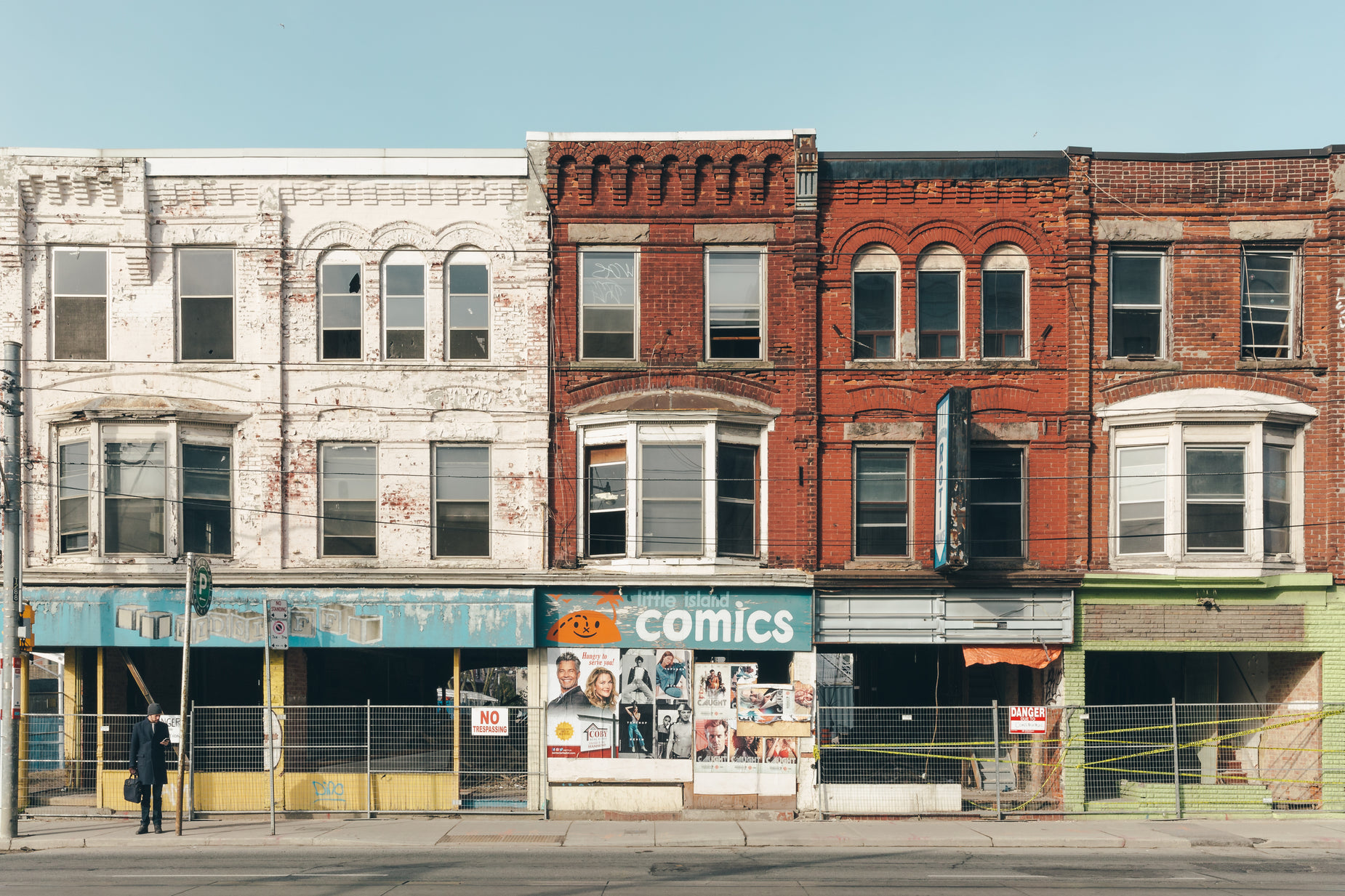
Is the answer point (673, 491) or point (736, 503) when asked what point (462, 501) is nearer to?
point (673, 491)

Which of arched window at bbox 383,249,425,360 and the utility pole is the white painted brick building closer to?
arched window at bbox 383,249,425,360

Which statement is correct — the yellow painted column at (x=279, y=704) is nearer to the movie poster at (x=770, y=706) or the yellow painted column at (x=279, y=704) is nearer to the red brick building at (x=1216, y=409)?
the movie poster at (x=770, y=706)

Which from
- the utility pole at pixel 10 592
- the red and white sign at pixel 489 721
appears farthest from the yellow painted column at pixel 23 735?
the red and white sign at pixel 489 721

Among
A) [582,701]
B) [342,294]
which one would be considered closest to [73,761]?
[582,701]

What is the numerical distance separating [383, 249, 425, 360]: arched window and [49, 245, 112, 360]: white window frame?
16.1 ft

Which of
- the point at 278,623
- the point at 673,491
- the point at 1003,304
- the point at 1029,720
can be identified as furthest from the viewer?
the point at 1003,304

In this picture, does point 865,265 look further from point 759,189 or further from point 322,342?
point 322,342

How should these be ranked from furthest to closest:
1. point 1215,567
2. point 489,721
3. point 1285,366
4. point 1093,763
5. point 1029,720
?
point 1285,366 < point 1093,763 < point 1215,567 < point 489,721 < point 1029,720

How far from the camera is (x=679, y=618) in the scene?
19.6 metres

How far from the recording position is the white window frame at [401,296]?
66.9ft

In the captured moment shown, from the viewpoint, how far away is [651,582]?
64.0 ft

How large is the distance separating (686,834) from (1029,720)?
604 centimetres

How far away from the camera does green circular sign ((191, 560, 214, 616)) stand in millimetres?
17297

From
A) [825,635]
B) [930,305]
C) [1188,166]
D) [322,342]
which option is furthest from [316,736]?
[1188,166]
